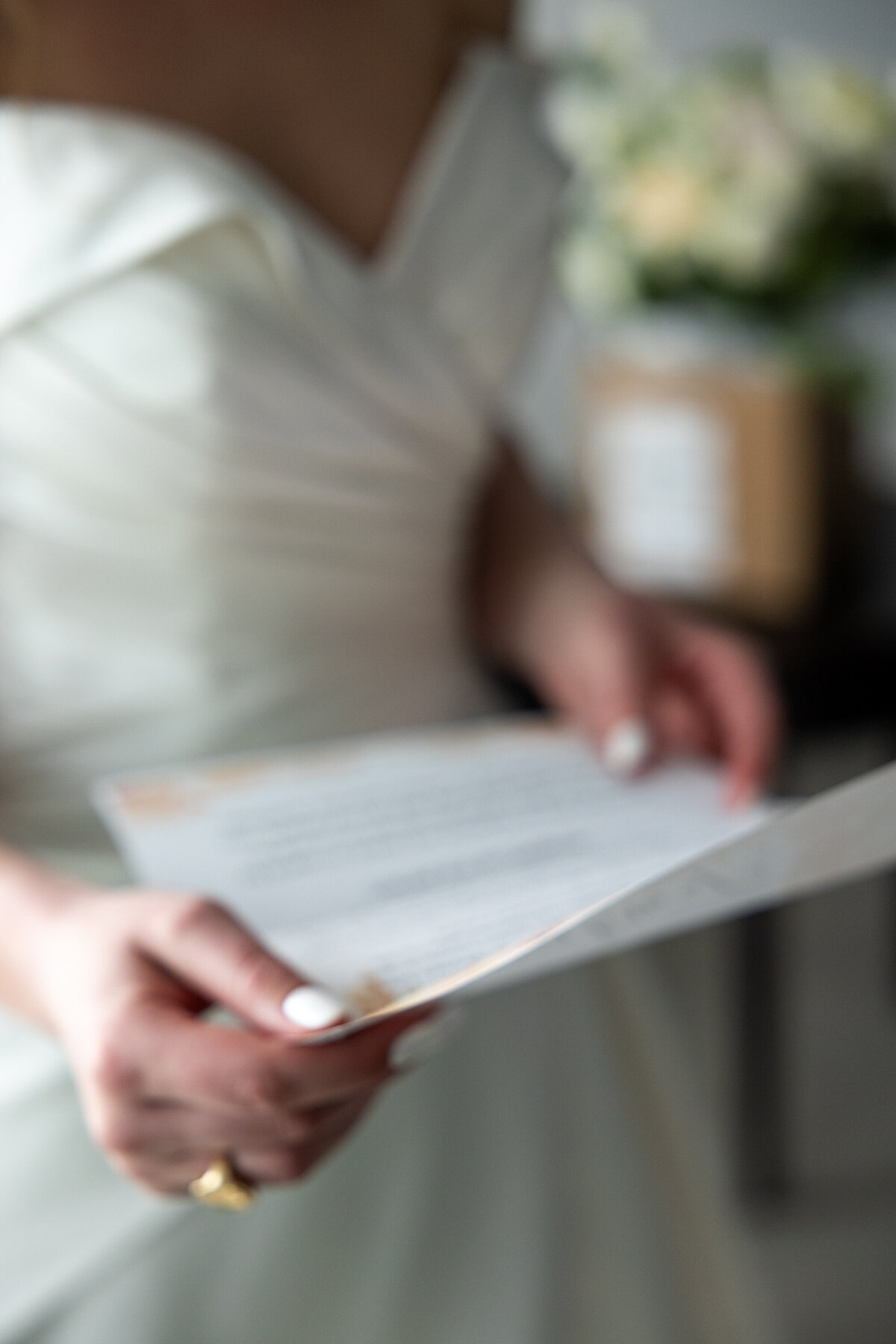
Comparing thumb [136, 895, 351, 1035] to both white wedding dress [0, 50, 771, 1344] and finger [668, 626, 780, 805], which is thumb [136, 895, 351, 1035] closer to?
→ white wedding dress [0, 50, 771, 1344]

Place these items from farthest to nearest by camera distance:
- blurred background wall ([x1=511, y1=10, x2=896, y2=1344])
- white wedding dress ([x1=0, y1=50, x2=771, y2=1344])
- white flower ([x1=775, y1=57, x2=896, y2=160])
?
blurred background wall ([x1=511, y1=10, x2=896, y2=1344]), white flower ([x1=775, y1=57, x2=896, y2=160]), white wedding dress ([x1=0, y1=50, x2=771, y2=1344])

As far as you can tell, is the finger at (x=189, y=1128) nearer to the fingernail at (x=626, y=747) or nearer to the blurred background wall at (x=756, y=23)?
the fingernail at (x=626, y=747)

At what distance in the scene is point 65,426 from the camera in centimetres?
64

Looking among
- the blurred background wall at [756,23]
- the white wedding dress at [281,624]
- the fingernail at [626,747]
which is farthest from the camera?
the blurred background wall at [756,23]

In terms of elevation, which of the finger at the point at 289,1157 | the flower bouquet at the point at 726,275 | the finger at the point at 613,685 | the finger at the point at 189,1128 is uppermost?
the finger at the point at 189,1128

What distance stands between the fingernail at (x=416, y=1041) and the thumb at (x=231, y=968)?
0.04 meters

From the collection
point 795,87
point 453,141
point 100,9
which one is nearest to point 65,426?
point 100,9

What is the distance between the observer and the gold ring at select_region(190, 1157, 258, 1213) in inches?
19.0

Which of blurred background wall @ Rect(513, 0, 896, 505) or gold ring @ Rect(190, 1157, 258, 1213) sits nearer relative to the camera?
gold ring @ Rect(190, 1157, 258, 1213)

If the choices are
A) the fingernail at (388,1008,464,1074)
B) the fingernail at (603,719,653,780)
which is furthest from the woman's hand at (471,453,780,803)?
the fingernail at (388,1008,464,1074)

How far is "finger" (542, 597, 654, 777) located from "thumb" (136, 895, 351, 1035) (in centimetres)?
31

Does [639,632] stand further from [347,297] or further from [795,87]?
[795,87]

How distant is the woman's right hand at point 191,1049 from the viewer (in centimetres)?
43

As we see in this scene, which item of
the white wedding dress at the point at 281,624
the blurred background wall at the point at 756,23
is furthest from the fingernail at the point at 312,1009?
the blurred background wall at the point at 756,23
